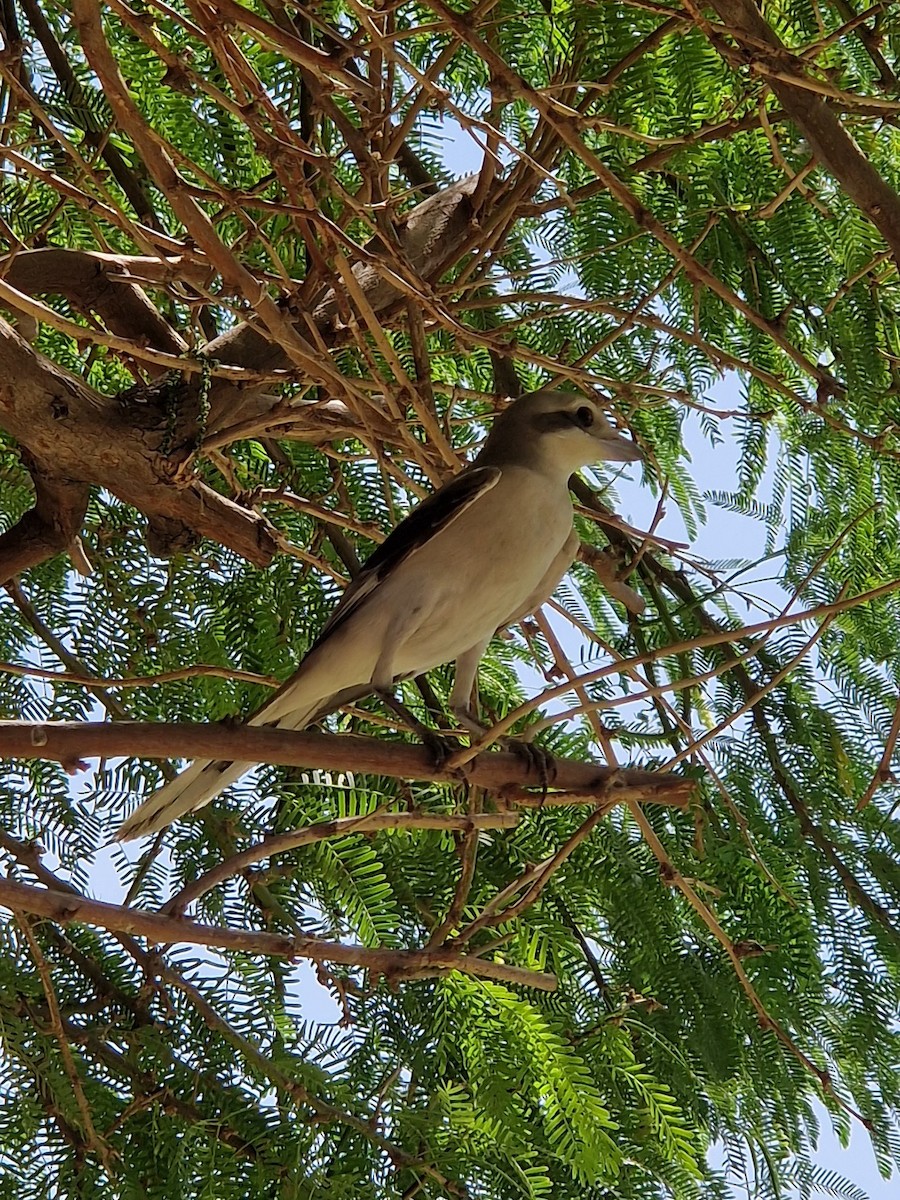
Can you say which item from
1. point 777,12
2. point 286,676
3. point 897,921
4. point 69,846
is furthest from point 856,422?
point 69,846

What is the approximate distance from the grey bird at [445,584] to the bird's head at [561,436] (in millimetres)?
37

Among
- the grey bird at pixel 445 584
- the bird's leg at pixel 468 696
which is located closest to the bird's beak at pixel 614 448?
the grey bird at pixel 445 584

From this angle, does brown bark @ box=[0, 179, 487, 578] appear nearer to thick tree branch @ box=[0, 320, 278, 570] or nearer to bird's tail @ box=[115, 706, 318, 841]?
thick tree branch @ box=[0, 320, 278, 570]

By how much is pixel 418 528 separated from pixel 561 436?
1.32ft

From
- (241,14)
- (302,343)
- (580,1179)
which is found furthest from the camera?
(580,1179)

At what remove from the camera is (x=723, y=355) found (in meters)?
2.67

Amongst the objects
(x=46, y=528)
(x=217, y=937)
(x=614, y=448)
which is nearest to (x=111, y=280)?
(x=46, y=528)

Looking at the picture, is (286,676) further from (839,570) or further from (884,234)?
(884,234)

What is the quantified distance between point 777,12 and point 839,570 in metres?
1.26

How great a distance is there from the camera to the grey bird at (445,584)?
280 centimetres

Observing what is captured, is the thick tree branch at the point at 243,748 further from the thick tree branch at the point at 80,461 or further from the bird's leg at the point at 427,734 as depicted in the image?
the thick tree branch at the point at 80,461

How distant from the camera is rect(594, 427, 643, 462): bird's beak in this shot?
2988mm

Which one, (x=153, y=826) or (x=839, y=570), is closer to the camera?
(x=153, y=826)

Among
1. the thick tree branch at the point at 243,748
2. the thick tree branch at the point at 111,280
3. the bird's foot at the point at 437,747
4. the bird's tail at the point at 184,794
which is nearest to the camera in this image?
the thick tree branch at the point at 243,748
